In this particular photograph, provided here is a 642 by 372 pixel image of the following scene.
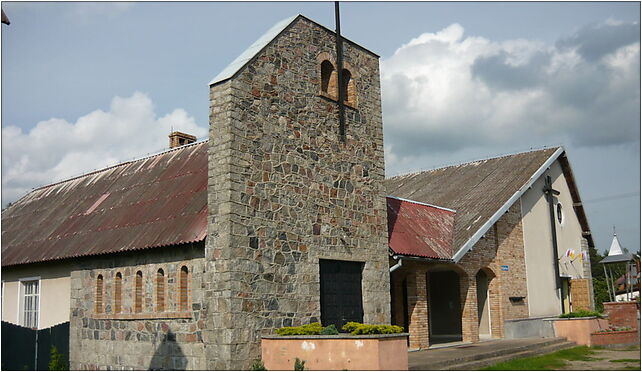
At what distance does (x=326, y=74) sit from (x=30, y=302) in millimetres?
10007

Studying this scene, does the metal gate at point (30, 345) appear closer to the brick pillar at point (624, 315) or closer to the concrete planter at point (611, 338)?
the concrete planter at point (611, 338)

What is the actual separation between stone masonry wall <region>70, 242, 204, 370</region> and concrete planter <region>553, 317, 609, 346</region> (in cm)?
1343

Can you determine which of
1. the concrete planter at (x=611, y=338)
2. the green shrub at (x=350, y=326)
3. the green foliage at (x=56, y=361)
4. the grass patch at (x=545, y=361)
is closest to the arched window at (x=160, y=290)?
the green foliage at (x=56, y=361)

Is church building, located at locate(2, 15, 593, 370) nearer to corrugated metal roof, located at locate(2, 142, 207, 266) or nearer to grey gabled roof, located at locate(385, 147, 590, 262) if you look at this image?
corrugated metal roof, located at locate(2, 142, 207, 266)

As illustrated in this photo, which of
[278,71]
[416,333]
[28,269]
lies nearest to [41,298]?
[28,269]

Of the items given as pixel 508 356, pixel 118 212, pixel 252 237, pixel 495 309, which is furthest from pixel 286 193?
pixel 495 309

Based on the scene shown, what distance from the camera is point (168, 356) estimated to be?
1421 centimetres

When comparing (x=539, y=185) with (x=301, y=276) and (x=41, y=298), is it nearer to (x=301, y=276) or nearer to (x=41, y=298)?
(x=301, y=276)

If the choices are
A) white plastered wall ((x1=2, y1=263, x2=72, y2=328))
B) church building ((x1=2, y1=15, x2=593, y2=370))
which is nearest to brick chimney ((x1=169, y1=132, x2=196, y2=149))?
church building ((x1=2, y1=15, x2=593, y2=370))

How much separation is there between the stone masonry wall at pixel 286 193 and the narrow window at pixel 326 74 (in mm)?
413

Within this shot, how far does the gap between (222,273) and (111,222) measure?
516cm

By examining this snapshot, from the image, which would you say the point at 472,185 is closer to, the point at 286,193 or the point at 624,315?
the point at 624,315

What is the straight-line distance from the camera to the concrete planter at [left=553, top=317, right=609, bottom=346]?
22.0 meters

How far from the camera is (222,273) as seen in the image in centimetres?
1330
